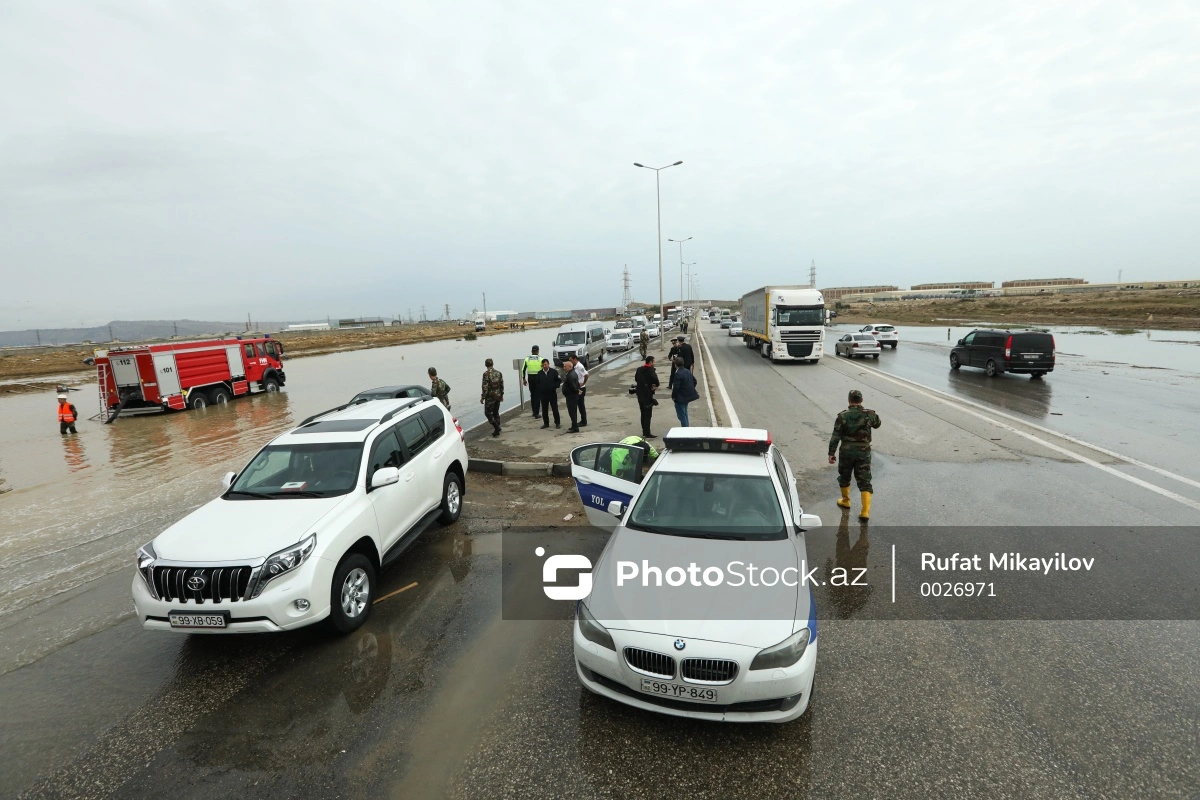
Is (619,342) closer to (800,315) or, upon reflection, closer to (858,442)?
(800,315)

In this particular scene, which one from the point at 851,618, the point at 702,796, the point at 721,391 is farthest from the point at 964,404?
the point at 702,796

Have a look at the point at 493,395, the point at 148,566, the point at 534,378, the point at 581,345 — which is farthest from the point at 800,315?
the point at 148,566

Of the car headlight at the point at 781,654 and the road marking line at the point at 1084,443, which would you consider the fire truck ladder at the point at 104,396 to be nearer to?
the car headlight at the point at 781,654

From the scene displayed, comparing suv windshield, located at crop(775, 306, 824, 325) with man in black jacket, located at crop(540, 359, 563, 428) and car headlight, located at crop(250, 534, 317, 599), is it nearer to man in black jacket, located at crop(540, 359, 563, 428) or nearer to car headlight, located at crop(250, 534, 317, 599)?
man in black jacket, located at crop(540, 359, 563, 428)

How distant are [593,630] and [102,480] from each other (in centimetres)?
1276

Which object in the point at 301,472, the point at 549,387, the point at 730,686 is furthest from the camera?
the point at 549,387

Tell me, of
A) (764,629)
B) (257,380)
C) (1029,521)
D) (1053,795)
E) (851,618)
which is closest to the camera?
(1053,795)

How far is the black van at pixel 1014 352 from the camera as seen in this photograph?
706 inches

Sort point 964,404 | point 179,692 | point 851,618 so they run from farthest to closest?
point 964,404 → point 851,618 → point 179,692

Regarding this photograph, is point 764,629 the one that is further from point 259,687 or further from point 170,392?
point 170,392

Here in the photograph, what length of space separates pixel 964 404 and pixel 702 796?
1444cm

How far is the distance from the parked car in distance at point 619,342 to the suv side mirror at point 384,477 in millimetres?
32387

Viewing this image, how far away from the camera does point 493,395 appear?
12.3 m

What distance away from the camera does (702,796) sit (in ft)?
10.4
